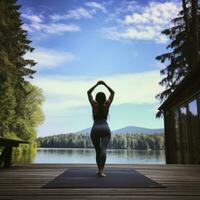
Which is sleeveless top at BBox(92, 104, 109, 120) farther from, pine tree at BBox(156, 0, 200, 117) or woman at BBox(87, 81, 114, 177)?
pine tree at BBox(156, 0, 200, 117)

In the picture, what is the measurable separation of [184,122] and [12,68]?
12.5 meters

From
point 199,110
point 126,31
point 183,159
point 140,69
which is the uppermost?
point 126,31

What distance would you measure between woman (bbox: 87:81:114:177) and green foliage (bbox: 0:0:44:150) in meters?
15.6

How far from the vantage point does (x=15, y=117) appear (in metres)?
24.3

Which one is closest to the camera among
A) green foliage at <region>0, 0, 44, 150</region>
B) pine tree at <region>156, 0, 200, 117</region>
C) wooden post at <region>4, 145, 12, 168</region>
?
wooden post at <region>4, 145, 12, 168</region>

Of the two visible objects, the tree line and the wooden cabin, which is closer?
the wooden cabin

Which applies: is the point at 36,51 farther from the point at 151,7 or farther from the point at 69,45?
the point at 151,7

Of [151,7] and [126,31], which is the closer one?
[151,7]

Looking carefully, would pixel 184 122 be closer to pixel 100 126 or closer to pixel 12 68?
pixel 100 126

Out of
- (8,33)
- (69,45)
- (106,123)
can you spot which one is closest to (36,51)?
(8,33)

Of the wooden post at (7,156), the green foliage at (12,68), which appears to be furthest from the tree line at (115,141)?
the wooden post at (7,156)

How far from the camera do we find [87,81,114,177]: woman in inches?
191

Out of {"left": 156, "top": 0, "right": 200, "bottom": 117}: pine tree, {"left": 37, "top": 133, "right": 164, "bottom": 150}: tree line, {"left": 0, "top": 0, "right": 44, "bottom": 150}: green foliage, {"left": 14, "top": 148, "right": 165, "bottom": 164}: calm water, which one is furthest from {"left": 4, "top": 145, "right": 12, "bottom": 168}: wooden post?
{"left": 37, "top": 133, "right": 164, "bottom": 150}: tree line

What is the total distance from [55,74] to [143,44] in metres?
9.67
